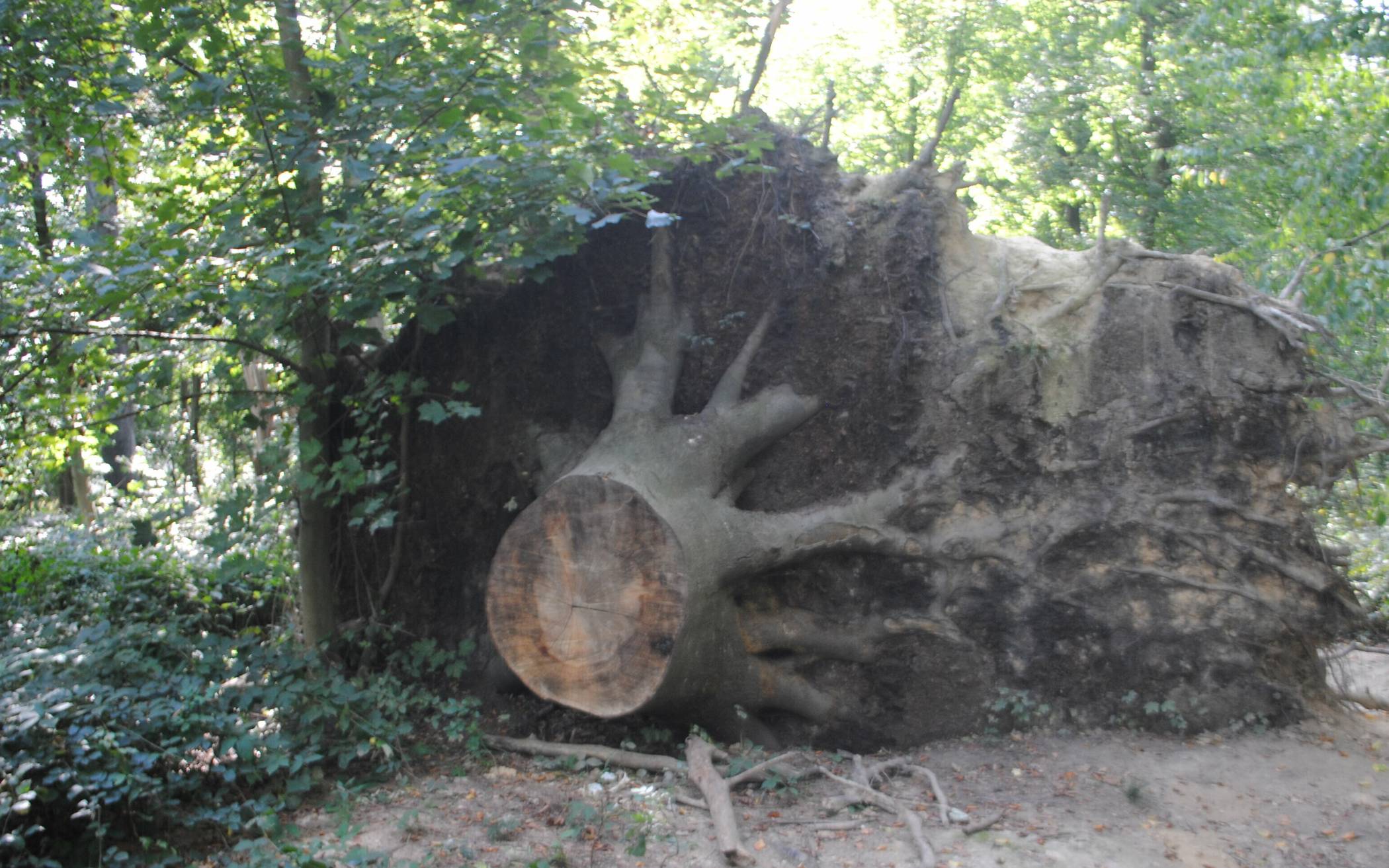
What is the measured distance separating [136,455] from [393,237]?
1350 cm

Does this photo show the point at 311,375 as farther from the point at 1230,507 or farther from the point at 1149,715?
the point at 1230,507

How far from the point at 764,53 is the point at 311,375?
4509 mm

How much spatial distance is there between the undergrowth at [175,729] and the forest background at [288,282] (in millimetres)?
20

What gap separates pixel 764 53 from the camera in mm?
8352

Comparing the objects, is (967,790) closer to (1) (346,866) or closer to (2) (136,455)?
(1) (346,866)

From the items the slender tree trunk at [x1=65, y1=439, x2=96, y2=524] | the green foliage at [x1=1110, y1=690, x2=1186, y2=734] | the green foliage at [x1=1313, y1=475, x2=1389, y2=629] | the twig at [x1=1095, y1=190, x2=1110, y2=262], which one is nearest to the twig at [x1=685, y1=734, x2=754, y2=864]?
the green foliage at [x1=1110, y1=690, x2=1186, y2=734]

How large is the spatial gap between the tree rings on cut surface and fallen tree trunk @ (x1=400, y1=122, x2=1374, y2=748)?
0.6 inches

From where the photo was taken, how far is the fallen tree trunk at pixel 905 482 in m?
5.52

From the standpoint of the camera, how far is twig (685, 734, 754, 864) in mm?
4250

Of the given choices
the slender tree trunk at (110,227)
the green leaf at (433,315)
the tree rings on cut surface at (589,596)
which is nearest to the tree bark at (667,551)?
the tree rings on cut surface at (589,596)

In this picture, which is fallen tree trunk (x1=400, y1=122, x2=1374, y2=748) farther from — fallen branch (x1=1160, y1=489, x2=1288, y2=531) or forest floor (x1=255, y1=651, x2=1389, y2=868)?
forest floor (x1=255, y1=651, x2=1389, y2=868)

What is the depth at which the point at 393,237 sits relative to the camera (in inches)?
208

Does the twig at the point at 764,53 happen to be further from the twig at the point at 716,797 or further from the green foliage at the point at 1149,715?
the green foliage at the point at 1149,715

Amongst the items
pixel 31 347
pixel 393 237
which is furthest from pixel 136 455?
pixel 393 237
